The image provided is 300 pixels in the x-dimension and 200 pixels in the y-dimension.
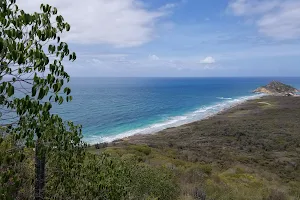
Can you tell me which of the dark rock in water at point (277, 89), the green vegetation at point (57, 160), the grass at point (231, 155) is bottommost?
the grass at point (231, 155)

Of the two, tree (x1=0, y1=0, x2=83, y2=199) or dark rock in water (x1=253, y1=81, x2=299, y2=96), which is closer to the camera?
tree (x1=0, y1=0, x2=83, y2=199)

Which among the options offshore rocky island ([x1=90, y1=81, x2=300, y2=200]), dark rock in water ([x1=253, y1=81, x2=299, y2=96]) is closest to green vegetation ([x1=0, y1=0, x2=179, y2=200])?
offshore rocky island ([x1=90, y1=81, x2=300, y2=200])

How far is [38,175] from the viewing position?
6.45 meters

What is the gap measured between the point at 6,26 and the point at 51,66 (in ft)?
2.26

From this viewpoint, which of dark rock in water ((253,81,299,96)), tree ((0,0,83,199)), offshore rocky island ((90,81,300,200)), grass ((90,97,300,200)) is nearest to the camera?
tree ((0,0,83,199))

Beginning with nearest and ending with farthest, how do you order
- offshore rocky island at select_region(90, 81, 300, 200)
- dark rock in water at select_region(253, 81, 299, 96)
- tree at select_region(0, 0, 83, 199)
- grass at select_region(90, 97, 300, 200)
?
tree at select_region(0, 0, 83, 199), offshore rocky island at select_region(90, 81, 300, 200), grass at select_region(90, 97, 300, 200), dark rock in water at select_region(253, 81, 299, 96)

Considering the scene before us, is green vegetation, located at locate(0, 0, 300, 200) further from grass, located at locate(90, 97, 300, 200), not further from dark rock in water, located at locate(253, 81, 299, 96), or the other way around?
dark rock in water, located at locate(253, 81, 299, 96)

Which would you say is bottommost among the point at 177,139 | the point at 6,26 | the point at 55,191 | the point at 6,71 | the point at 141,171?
the point at 177,139

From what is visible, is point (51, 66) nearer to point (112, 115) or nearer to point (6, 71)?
point (6, 71)

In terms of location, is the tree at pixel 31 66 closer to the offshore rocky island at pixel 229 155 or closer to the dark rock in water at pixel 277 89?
the offshore rocky island at pixel 229 155

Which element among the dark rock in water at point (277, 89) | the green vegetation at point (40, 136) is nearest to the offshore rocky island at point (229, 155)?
the green vegetation at point (40, 136)

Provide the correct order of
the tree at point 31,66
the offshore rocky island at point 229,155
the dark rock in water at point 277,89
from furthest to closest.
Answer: the dark rock in water at point 277,89 < the offshore rocky island at point 229,155 < the tree at point 31,66

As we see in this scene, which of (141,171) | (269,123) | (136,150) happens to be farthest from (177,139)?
(141,171)

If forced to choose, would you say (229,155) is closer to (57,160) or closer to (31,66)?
(57,160)
